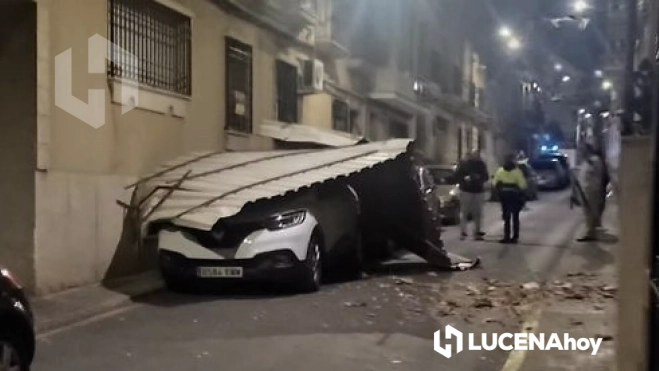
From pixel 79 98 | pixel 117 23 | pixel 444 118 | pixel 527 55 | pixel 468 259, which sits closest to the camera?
pixel 79 98

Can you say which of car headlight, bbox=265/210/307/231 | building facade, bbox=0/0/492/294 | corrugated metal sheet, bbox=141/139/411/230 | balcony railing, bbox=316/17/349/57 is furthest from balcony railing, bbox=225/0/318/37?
car headlight, bbox=265/210/307/231

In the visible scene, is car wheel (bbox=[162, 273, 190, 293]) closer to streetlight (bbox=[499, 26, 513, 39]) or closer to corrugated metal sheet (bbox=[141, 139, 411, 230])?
corrugated metal sheet (bbox=[141, 139, 411, 230])

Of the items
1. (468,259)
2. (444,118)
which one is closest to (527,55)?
(444,118)

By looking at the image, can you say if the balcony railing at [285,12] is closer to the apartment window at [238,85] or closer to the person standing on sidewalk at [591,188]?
the apartment window at [238,85]

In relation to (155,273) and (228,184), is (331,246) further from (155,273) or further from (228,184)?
(155,273)

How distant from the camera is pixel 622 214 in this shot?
4.66 metres

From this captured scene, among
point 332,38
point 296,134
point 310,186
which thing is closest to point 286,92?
point 296,134

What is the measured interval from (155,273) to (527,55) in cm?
3889

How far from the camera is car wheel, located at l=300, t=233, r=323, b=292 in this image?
38.9ft

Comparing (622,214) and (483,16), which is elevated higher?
(483,16)

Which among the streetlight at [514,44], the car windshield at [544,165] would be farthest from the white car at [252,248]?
the streetlight at [514,44]

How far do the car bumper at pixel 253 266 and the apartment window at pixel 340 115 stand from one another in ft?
44.0

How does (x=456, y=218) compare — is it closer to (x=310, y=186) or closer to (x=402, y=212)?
(x=402, y=212)

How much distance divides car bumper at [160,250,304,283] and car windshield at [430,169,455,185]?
11.8m
